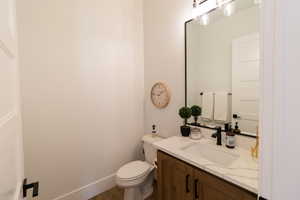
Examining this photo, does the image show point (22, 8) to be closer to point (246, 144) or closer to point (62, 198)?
point (62, 198)

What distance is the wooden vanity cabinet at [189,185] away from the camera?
0.96m

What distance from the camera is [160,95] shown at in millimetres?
2150

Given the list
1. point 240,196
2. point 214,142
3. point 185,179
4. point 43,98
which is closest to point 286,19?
point 240,196

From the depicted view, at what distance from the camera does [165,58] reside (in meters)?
2.06

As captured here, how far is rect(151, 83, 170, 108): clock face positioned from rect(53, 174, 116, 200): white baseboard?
114cm

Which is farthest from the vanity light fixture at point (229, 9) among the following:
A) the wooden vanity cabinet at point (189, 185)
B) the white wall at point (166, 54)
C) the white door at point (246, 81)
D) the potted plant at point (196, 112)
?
the wooden vanity cabinet at point (189, 185)

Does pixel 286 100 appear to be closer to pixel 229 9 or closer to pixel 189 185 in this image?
pixel 189 185

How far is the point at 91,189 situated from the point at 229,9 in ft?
→ 7.95

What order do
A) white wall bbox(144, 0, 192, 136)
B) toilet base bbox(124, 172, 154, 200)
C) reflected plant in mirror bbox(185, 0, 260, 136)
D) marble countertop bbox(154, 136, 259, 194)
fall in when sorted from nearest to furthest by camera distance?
marble countertop bbox(154, 136, 259, 194) < reflected plant in mirror bbox(185, 0, 260, 136) < toilet base bbox(124, 172, 154, 200) < white wall bbox(144, 0, 192, 136)

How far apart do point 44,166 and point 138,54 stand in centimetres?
176

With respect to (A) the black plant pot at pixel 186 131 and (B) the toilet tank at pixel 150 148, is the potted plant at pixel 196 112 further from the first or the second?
(B) the toilet tank at pixel 150 148

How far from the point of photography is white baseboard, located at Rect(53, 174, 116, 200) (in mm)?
1786

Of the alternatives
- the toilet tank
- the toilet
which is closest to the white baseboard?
the toilet

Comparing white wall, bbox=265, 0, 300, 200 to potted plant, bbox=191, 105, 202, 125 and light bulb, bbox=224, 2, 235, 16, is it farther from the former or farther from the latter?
potted plant, bbox=191, 105, 202, 125
